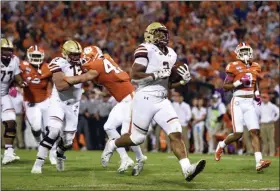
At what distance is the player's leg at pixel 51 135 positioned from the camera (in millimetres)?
10758

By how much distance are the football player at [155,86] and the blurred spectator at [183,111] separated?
31.1 feet

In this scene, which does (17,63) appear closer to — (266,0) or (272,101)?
(272,101)

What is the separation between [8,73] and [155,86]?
449 cm

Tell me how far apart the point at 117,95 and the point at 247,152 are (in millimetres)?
7496

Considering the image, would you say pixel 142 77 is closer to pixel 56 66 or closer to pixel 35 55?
pixel 56 66

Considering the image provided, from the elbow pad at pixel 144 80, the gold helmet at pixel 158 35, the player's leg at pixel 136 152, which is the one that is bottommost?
the player's leg at pixel 136 152

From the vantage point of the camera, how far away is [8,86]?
13.1m

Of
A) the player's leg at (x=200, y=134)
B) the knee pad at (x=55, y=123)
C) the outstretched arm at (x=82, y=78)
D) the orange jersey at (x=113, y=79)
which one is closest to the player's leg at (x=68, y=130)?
the knee pad at (x=55, y=123)

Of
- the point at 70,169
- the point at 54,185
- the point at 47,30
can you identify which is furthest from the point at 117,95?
the point at 47,30

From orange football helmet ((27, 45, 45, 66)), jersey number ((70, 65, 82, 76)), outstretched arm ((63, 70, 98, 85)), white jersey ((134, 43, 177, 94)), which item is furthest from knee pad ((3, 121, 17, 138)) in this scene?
white jersey ((134, 43, 177, 94))

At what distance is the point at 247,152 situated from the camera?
18.0 m

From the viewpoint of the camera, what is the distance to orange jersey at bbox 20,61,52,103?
13.3 meters

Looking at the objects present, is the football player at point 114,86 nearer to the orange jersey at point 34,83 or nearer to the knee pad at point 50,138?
the knee pad at point 50,138

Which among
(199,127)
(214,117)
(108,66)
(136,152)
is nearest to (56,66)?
(108,66)
